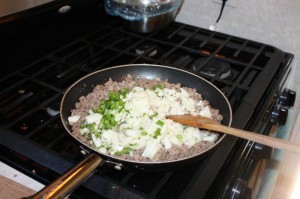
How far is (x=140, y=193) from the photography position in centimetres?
59

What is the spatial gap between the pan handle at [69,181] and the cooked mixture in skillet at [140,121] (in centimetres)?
10

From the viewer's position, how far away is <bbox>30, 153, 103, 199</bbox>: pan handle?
48cm

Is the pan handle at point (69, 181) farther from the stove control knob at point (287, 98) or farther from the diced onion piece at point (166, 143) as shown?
the stove control knob at point (287, 98)

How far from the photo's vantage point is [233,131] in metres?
0.65

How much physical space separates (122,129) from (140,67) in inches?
10.1

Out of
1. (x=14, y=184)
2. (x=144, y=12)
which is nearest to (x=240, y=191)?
(x=14, y=184)

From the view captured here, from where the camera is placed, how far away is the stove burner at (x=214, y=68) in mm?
986

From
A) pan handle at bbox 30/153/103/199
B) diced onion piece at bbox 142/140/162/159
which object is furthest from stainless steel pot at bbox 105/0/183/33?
pan handle at bbox 30/153/103/199

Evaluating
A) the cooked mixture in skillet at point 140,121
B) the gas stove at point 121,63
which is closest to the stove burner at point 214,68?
the gas stove at point 121,63

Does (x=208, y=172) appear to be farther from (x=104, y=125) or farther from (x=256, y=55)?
(x=256, y=55)

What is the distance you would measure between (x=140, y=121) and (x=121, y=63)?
13.2 inches

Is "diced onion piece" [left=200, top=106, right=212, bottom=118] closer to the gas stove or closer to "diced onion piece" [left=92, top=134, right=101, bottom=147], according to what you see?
the gas stove

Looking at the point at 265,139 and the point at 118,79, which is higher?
the point at 265,139

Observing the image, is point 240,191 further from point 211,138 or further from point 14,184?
point 14,184
